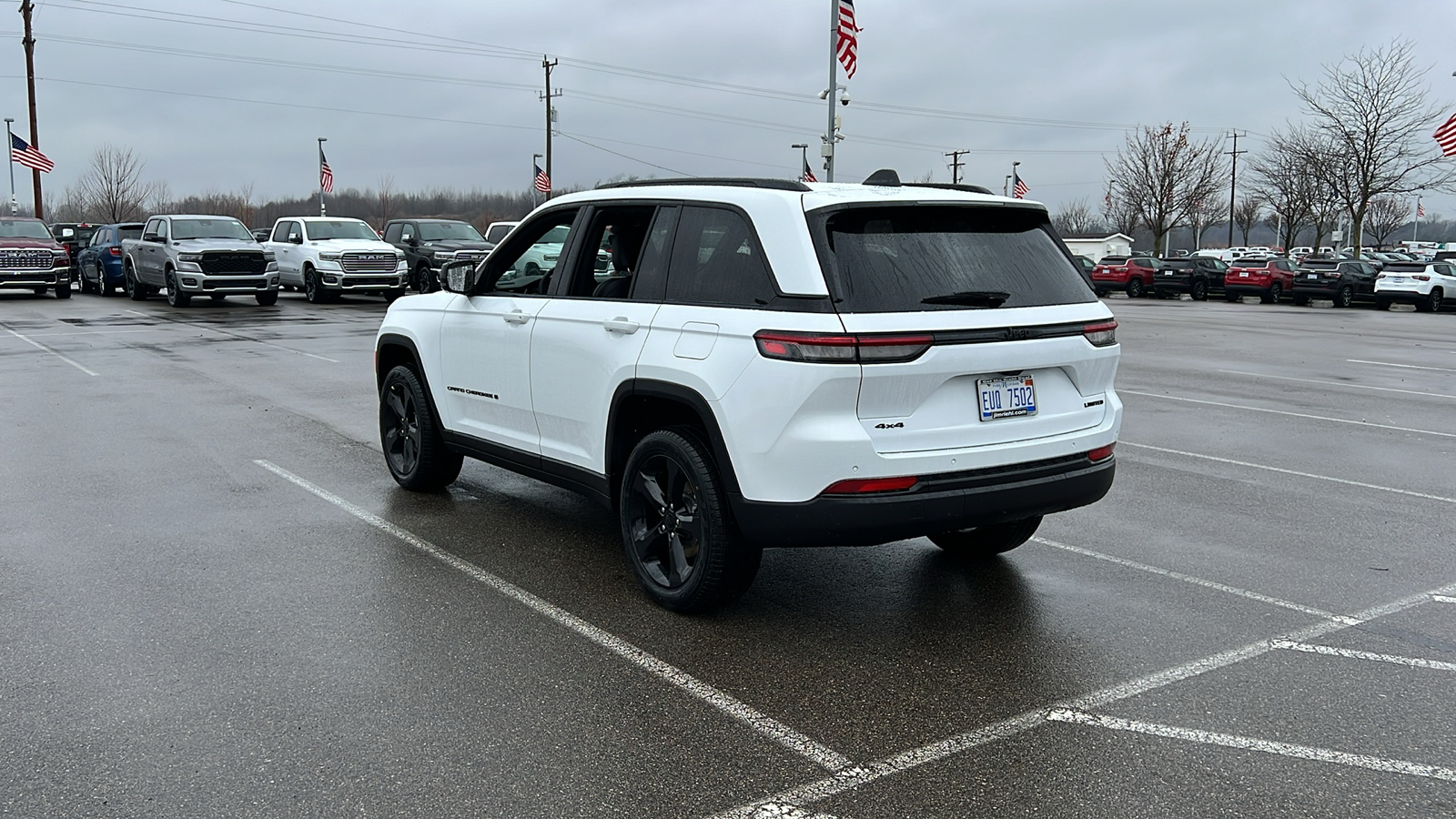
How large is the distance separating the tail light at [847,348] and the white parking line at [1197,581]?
85.7 inches

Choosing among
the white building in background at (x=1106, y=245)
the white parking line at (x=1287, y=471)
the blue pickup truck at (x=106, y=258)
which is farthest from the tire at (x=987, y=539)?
the white building in background at (x=1106, y=245)

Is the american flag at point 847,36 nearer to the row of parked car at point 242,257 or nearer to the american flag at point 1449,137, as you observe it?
the row of parked car at point 242,257

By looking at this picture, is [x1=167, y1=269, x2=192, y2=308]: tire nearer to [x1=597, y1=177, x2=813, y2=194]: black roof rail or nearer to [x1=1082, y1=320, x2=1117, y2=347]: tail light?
[x1=597, y1=177, x2=813, y2=194]: black roof rail

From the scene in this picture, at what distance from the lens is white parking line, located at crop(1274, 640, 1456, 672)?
4.59 meters

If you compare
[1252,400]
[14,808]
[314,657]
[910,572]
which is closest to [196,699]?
[314,657]

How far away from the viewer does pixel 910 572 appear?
584cm

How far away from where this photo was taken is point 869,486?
4496 millimetres

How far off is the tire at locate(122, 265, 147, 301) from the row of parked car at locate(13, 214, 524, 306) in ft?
0.07

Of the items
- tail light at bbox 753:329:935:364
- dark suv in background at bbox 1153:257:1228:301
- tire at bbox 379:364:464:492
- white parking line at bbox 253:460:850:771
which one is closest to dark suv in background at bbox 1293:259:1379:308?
dark suv in background at bbox 1153:257:1228:301

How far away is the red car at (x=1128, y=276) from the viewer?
44.7 metres

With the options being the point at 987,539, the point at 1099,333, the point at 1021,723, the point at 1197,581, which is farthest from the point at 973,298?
the point at 1197,581

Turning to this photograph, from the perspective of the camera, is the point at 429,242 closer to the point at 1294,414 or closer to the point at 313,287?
the point at 313,287

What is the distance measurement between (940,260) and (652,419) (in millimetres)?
1429

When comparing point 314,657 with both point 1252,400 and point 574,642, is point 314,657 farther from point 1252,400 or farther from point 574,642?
point 1252,400
